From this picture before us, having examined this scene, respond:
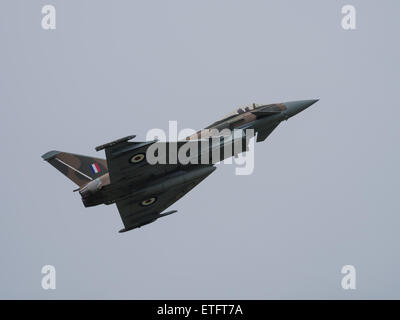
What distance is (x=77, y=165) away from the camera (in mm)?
32969

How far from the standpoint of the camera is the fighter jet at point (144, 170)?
30.7 m

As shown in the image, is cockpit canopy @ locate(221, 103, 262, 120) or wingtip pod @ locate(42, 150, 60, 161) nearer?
wingtip pod @ locate(42, 150, 60, 161)

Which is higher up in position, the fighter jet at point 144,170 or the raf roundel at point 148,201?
the fighter jet at point 144,170

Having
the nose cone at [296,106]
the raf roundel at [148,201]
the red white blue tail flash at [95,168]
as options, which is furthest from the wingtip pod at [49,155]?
the nose cone at [296,106]

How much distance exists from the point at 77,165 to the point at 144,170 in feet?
10.9

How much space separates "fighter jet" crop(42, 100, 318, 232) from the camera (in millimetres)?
30688

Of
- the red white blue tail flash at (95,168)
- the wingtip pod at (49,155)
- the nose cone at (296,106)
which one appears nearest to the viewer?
the red white blue tail flash at (95,168)

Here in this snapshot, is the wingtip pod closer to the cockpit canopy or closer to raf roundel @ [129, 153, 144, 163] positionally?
raf roundel @ [129, 153, 144, 163]

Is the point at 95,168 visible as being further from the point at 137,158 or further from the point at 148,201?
the point at 137,158

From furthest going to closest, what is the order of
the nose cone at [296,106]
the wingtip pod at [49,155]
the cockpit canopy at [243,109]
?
the nose cone at [296,106]
the cockpit canopy at [243,109]
the wingtip pod at [49,155]

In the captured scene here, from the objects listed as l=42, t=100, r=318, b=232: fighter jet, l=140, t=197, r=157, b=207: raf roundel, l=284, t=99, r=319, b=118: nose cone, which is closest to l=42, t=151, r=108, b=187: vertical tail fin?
l=42, t=100, r=318, b=232: fighter jet

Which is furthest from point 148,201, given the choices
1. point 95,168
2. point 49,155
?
point 49,155

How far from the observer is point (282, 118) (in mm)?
33844

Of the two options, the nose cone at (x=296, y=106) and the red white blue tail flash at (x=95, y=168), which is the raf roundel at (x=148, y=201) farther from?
the nose cone at (x=296, y=106)
